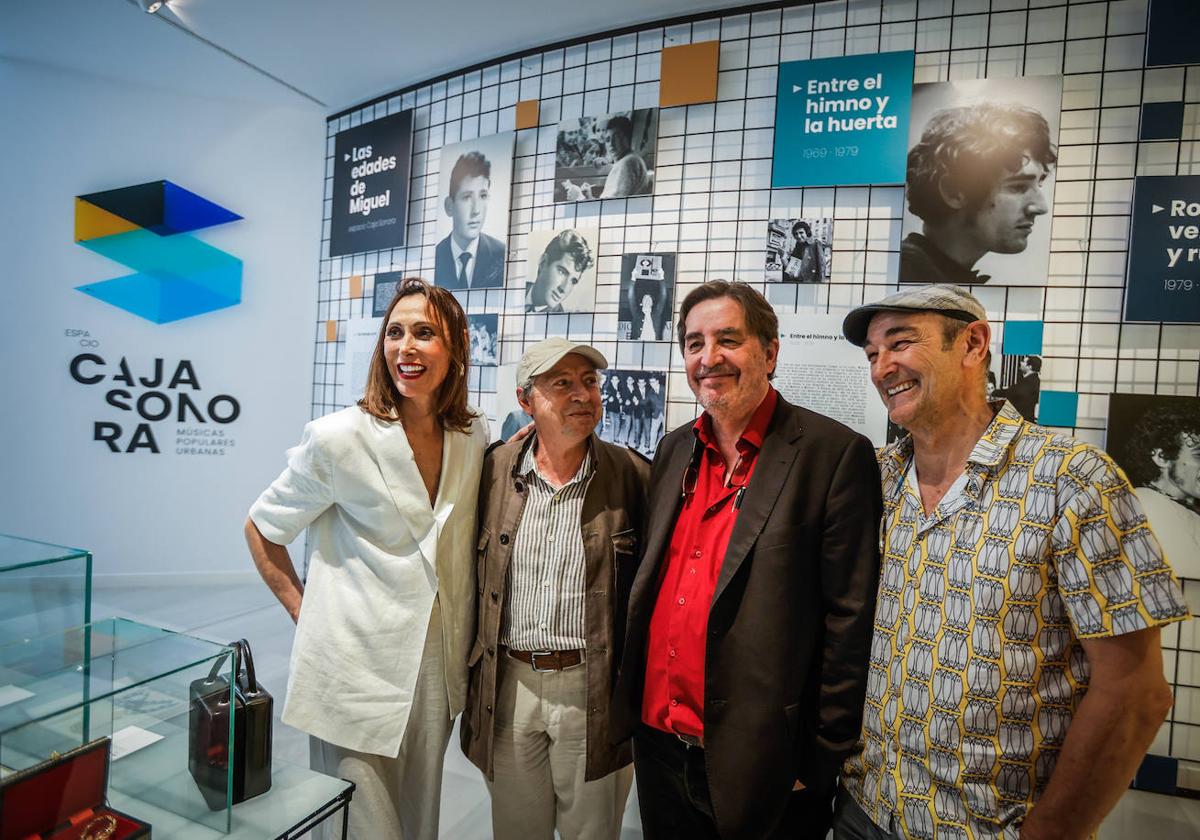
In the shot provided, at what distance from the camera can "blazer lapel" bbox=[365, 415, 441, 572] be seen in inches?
65.0

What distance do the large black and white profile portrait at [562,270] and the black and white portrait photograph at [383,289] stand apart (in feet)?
3.72

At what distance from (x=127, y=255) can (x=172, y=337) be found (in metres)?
0.65

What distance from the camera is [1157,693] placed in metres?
1.06

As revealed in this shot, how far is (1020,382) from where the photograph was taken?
255cm

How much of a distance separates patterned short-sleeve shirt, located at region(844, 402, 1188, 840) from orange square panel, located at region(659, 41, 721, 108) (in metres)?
2.30

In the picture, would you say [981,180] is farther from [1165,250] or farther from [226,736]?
[226,736]

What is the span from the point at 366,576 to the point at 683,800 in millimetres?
1001

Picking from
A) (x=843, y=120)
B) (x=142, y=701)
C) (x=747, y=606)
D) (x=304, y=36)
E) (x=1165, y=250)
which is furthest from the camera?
(x=304, y=36)

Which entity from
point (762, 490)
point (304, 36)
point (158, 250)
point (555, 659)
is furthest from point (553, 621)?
point (158, 250)

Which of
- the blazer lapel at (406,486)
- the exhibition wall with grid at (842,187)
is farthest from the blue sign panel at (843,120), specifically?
the blazer lapel at (406,486)

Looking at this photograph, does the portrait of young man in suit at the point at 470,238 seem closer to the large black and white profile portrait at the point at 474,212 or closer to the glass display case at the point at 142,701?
the large black and white profile portrait at the point at 474,212

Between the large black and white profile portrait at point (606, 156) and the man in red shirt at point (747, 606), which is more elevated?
the large black and white profile portrait at point (606, 156)

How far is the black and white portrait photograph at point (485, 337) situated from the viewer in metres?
3.54

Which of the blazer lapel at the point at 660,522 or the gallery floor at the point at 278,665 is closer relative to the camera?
the blazer lapel at the point at 660,522
